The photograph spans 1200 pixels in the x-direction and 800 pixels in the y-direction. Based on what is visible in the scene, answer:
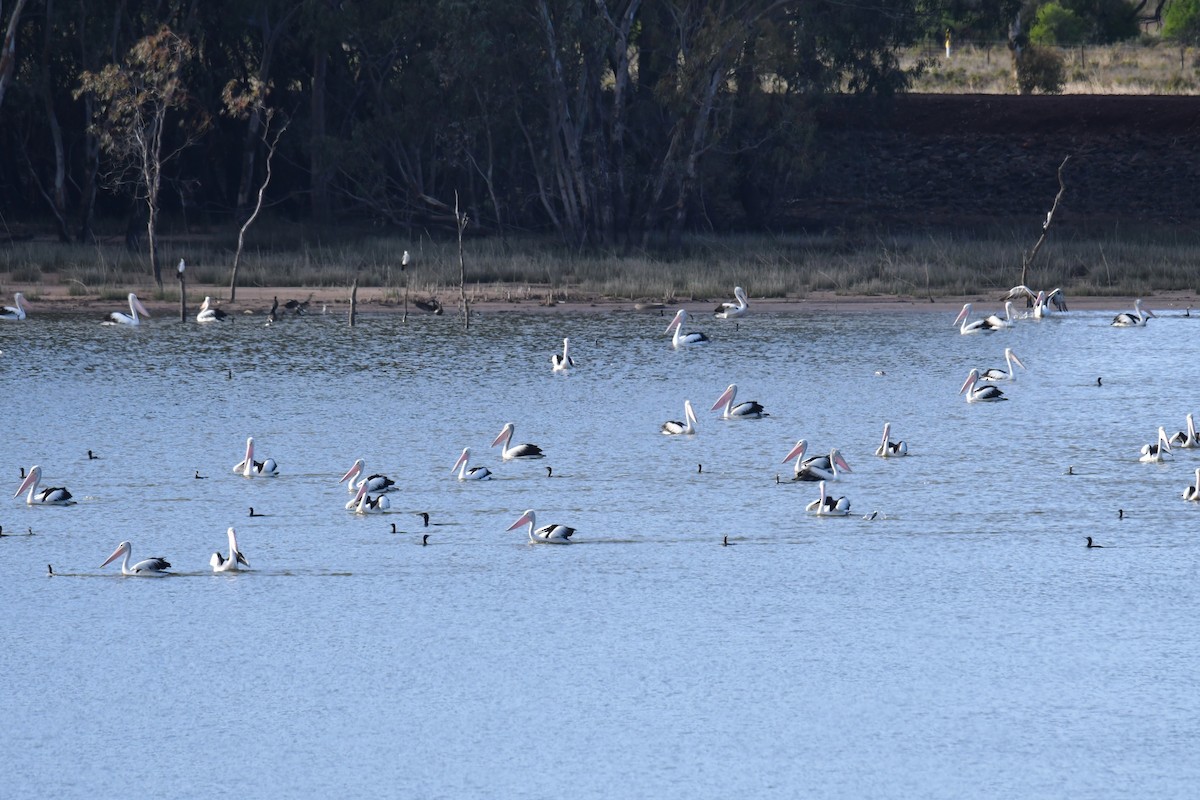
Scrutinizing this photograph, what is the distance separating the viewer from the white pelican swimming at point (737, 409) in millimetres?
18609

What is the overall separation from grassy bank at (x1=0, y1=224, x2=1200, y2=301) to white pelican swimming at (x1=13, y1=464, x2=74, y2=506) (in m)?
15.9

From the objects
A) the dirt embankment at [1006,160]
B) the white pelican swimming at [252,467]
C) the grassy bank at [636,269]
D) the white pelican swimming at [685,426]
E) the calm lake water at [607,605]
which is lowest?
the calm lake water at [607,605]

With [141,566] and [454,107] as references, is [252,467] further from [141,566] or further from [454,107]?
[454,107]

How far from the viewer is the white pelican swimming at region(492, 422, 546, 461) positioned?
1625 centimetres

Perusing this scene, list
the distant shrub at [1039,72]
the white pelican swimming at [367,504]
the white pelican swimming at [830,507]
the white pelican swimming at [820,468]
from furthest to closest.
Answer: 1. the distant shrub at [1039,72]
2. the white pelican swimming at [820,468]
3. the white pelican swimming at [367,504]
4. the white pelican swimming at [830,507]

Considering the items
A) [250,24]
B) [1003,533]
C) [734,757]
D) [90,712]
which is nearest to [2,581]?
[90,712]

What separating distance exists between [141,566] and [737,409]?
8104 mm

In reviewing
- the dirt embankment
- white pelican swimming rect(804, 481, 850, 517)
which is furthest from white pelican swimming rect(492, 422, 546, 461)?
the dirt embankment

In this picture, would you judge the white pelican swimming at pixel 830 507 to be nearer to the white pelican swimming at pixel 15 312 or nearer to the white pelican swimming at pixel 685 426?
the white pelican swimming at pixel 685 426

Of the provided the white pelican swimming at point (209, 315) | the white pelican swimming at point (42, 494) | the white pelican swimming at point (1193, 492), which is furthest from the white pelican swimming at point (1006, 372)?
the white pelican swimming at point (209, 315)

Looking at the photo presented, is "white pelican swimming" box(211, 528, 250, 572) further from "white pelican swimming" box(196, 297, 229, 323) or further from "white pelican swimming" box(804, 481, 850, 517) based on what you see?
"white pelican swimming" box(196, 297, 229, 323)

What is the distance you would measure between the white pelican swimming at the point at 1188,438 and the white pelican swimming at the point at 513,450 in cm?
578

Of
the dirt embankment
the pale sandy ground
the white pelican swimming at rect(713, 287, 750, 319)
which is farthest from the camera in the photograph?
the dirt embankment

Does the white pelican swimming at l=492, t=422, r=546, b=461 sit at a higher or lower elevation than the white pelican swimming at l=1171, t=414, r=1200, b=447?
lower
